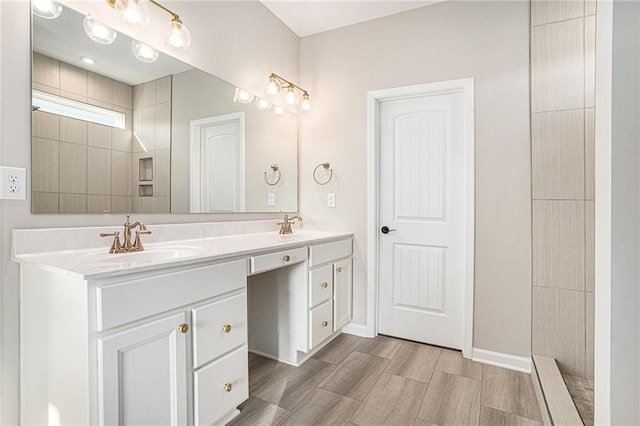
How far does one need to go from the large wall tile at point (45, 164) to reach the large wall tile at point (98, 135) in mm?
139

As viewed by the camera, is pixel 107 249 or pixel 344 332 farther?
pixel 344 332

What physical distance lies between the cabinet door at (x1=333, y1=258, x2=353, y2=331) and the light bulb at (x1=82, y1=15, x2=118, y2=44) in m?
1.85

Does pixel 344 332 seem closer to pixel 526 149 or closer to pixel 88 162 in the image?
pixel 526 149

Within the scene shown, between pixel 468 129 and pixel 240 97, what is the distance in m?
1.63

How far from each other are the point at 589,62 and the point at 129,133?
246 centimetres

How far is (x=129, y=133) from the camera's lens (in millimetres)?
1623

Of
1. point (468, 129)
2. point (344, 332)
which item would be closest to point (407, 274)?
point (344, 332)

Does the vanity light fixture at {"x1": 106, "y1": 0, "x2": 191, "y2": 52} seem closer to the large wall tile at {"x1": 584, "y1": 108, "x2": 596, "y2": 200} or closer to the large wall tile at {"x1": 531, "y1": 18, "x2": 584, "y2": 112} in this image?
the large wall tile at {"x1": 531, "y1": 18, "x2": 584, "y2": 112}

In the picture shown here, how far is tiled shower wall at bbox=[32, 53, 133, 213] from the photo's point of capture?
51.7 inches

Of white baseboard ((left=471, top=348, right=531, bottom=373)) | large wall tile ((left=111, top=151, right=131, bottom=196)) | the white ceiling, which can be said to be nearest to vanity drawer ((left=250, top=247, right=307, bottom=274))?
large wall tile ((left=111, top=151, right=131, bottom=196))

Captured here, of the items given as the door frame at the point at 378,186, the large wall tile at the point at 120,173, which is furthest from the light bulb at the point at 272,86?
the large wall tile at the point at 120,173

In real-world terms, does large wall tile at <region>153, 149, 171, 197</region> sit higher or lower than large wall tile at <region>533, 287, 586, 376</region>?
higher

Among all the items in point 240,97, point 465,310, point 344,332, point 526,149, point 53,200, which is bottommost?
point 344,332

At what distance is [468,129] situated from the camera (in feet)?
7.46
